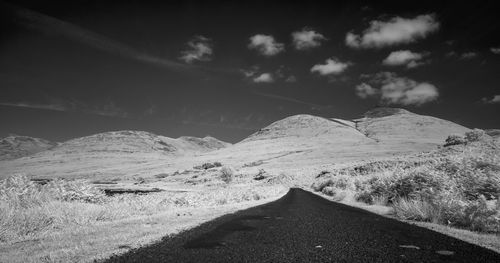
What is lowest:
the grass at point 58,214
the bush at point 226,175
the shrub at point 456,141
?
the grass at point 58,214

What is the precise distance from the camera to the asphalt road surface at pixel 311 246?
279 inches

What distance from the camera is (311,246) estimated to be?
8352 millimetres

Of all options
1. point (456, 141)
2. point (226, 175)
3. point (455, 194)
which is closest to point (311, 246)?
point (455, 194)

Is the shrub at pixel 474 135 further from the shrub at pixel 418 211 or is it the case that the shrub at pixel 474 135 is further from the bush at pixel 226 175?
the shrub at pixel 418 211

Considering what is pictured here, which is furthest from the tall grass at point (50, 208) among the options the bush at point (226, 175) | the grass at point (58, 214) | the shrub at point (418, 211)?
the bush at point (226, 175)

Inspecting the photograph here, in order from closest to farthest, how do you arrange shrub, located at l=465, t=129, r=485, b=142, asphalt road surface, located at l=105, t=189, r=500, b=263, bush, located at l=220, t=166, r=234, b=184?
asphalt road surface, located at l=105, t=189, r=500, b=263 → bush, located at l=220, t=166, r=234, b=184 → shrub, located at l=465, t=129, r=485, b=142

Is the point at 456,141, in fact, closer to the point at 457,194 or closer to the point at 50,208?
the point at 457,194

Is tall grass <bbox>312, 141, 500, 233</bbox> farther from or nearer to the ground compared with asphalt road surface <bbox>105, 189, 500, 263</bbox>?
farther from the ground

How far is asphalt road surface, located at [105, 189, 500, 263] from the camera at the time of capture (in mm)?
7074

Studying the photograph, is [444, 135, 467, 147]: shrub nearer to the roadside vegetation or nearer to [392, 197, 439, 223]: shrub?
the roadside vegetation

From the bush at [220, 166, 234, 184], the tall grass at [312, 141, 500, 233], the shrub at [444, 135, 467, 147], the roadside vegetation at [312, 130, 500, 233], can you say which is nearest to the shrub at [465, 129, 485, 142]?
the shrub at [444, 135, 467, 147]

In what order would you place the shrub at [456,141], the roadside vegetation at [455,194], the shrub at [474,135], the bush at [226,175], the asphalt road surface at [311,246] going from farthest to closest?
the shrub at [474,135] → the shrub at [456,141] → the bush at [226,175] → the roadside vegetation at [455,194] → the asphalt road surface at [311,246]

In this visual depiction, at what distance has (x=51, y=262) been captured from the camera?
23.2 ft

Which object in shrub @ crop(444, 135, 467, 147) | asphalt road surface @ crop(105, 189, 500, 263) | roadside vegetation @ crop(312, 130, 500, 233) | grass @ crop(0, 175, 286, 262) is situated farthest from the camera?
shrub @ crop(444, 135, 467, 147)
